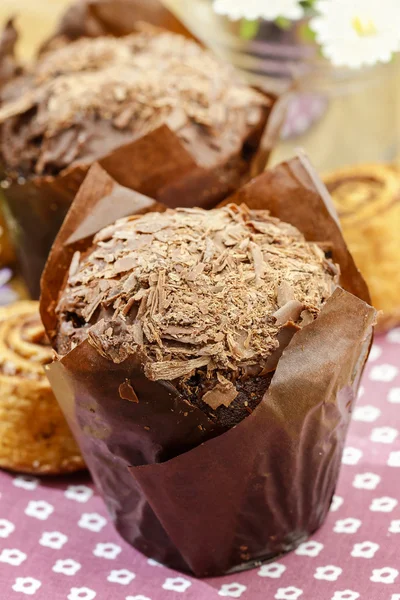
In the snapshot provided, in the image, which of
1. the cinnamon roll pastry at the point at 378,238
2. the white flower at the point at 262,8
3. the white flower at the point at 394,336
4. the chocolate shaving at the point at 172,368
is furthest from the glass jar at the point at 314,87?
the chocolate shaving at the point at 172,368

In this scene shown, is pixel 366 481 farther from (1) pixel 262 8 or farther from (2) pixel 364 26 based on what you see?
(1) pixel 262 8

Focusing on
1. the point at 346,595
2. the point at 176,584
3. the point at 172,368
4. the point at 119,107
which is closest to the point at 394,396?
the point at 346,595

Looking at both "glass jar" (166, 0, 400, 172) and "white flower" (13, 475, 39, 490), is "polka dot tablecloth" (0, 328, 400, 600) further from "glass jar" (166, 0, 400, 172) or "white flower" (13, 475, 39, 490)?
"glass jar" (166, 0, 400, 172)

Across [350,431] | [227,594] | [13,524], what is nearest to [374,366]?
[350,431]

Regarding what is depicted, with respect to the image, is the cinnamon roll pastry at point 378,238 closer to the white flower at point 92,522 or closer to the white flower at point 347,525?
the white flower at point 347,525

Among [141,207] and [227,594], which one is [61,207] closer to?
[141,207]

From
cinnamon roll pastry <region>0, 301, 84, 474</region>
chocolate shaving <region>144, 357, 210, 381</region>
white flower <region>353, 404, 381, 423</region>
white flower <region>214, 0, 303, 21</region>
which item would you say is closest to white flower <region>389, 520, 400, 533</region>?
white flower <region>353, 404, 381, 423</region>
